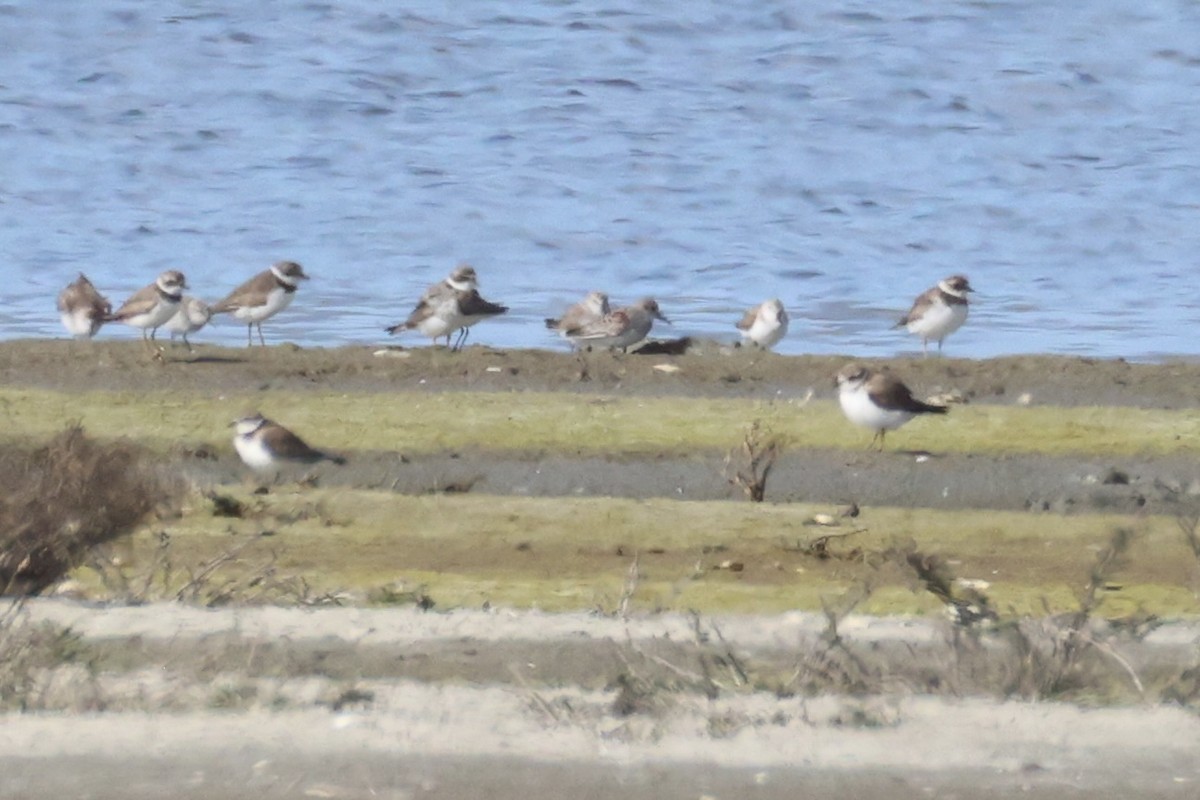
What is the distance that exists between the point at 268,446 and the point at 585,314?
24.4 ft

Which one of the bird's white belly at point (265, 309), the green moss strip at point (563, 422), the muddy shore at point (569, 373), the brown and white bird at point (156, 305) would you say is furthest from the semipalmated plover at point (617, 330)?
the brown and white bird at point (156, 305)

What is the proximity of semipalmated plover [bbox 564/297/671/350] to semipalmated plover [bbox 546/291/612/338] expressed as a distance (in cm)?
24

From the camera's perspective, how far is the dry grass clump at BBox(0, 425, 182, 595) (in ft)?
30.3

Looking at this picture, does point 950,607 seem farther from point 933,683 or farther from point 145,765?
point 145,765

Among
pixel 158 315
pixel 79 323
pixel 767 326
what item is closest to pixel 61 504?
pixel 158 315

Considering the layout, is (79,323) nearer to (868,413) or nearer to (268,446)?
(268,446)

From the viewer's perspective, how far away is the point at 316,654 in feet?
26.4

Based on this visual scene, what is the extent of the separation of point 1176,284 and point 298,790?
1982cm

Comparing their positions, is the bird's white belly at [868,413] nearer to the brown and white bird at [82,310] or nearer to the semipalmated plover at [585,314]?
the semipalmated plover at [585,314]

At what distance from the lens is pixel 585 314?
2102cm

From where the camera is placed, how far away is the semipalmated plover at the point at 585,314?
20.7 metres

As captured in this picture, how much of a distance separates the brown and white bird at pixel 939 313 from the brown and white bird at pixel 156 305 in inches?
223

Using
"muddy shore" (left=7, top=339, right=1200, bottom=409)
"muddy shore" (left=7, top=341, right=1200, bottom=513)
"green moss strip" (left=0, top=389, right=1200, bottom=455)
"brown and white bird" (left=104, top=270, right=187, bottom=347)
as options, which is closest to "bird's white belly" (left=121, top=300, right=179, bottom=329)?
"brown and white bird" (left=104, top=270, right=187, bottom=347)

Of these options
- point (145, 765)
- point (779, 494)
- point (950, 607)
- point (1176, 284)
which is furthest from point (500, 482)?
point (1176, 284)
